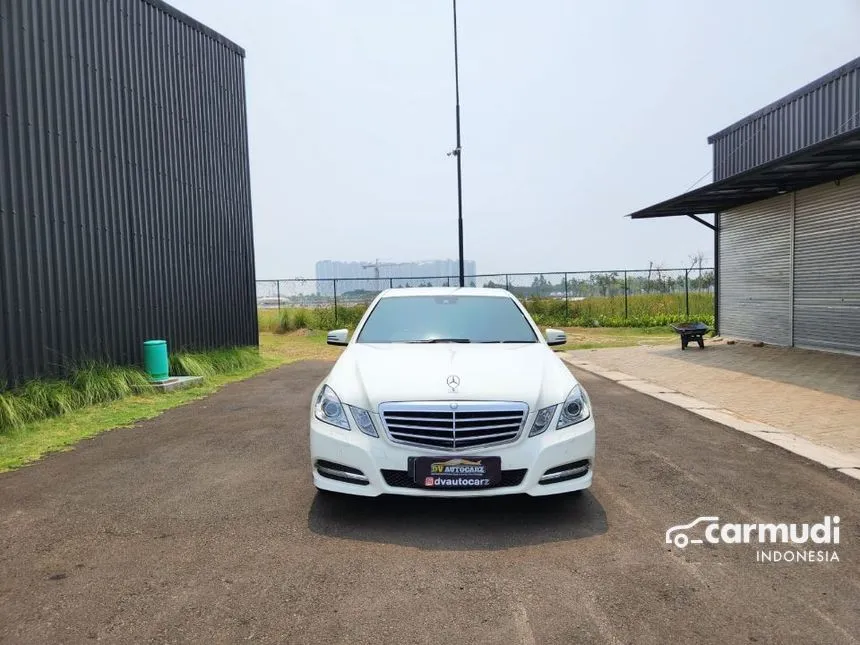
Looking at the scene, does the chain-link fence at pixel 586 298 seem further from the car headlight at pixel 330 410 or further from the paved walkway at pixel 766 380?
the car headlight at pixel 330 410

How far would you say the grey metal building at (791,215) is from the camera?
12570 millimetres

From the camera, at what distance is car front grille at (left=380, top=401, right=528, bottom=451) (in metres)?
4.08

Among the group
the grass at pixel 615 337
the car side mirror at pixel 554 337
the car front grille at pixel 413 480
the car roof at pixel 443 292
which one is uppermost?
the car roof at pixel 443 292

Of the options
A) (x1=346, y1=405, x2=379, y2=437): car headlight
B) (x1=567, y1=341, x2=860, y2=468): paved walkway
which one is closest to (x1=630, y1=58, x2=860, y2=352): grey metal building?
(x1=567, y1=341, x2=860, y2=468): paved walkway

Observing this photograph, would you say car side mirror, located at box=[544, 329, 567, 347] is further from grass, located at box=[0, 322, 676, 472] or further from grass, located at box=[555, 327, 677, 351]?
grass, located at box=[555, 327, 677, 351]

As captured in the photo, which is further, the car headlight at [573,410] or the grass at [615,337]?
the grass at [615,337]

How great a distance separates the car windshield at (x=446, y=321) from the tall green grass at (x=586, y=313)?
18997 millimetres

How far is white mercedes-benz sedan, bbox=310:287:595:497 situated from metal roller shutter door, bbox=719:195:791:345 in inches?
513

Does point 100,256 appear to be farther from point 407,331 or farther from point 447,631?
point 447,631

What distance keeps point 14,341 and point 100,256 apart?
8.05 ft

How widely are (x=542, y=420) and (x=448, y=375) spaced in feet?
2.37

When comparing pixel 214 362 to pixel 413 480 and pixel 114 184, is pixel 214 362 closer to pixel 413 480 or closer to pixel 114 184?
pixel 114 184

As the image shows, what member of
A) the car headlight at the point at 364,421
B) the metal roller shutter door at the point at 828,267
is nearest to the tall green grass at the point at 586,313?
the metal roller shutter door at the point at 828,267

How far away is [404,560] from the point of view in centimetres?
363
